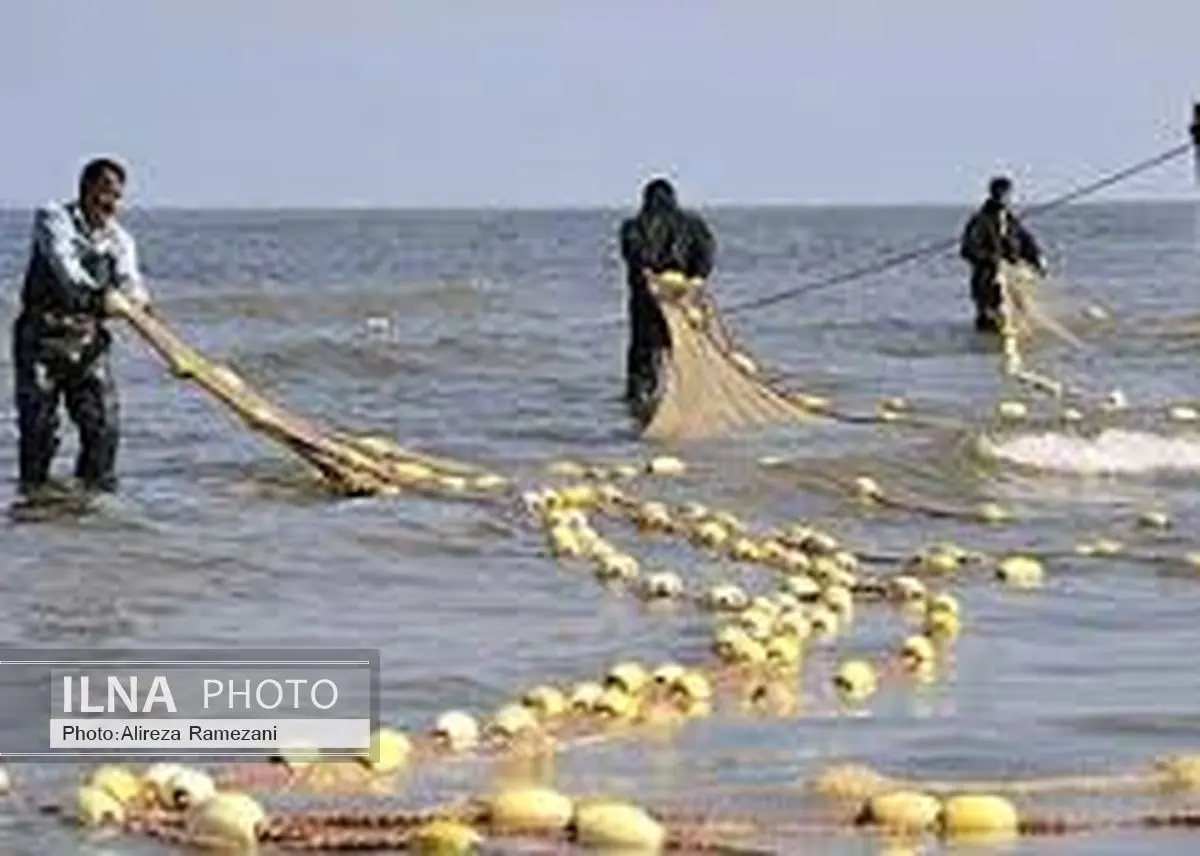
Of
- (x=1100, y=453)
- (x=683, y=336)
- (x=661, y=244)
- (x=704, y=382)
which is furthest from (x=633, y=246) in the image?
(x=1100, y=453)

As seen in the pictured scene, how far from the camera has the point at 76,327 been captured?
12.0m

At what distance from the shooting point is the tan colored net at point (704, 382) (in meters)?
15.0

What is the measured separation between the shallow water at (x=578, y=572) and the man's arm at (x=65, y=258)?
0.99 meters

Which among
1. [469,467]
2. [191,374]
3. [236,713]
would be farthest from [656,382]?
[236,713]

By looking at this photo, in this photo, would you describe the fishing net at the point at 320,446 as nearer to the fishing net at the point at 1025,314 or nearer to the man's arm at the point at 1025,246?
the fishing net at the point at 1025,314

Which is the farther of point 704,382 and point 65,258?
point 704,382

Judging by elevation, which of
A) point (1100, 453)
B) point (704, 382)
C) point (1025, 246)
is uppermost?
point (1025, 246)

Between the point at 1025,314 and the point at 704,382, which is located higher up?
the point at 1025,314

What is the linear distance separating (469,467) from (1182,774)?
8.59m

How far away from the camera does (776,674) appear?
825 centimetres

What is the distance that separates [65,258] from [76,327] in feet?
1.75

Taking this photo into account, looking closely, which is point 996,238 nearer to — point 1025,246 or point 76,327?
point 1025,246

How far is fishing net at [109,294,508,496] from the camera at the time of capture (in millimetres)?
11719

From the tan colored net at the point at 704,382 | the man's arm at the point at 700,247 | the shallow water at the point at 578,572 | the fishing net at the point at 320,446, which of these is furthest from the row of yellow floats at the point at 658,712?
the man's arm at the point at 700,247
